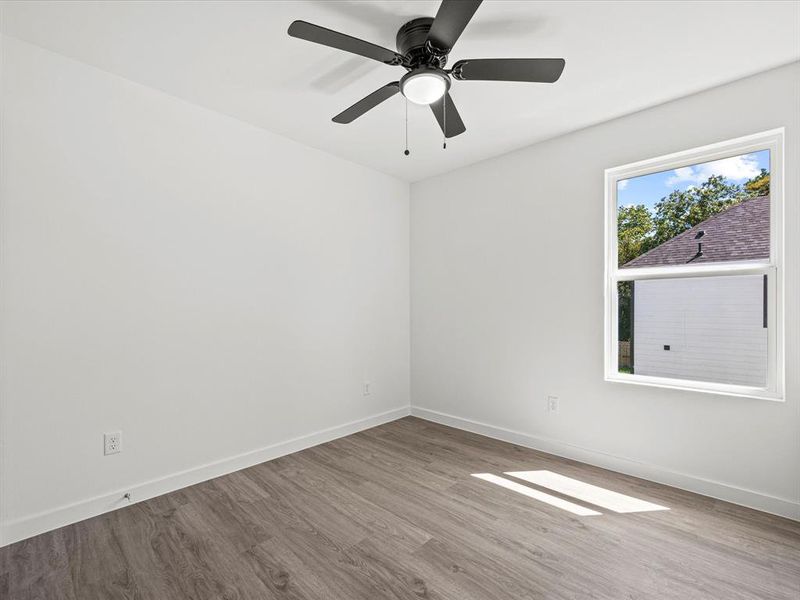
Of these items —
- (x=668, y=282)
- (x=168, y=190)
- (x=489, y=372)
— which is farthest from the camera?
(x=489, y=372)

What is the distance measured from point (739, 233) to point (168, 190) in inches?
145

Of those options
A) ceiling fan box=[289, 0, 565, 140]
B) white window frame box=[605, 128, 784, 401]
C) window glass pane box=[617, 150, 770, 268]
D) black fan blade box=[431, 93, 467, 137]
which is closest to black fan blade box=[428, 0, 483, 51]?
ceiling fan box=[289, 0, 565, 140]

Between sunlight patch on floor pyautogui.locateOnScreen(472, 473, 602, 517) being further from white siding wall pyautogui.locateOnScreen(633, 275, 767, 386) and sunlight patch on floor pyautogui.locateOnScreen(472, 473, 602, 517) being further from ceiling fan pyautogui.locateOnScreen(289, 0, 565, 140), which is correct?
ceiling fan pyautogui.locateOnScreen(289, 0, 565, 140)

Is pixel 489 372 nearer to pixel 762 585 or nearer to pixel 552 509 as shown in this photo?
pixel 552 509

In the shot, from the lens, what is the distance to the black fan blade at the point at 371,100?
192 cm

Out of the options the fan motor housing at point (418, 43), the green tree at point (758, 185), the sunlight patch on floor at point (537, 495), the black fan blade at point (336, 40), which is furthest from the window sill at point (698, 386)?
the black fan blade at point (336, 40)

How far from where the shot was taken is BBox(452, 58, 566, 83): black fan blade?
1.69 m

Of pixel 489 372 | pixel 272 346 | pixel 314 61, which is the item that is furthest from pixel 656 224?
pixel 272 346

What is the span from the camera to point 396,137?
3.08 metres

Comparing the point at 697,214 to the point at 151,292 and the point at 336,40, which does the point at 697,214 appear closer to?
the point at 336,40

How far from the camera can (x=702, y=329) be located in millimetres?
2512

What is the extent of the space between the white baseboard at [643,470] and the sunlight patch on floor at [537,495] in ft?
2.16

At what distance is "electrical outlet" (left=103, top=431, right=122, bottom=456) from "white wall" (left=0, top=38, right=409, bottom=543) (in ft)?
0.11

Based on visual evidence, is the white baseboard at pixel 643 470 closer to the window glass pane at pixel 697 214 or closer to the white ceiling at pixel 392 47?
the window glass pane at pixel 697 214
